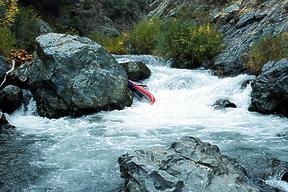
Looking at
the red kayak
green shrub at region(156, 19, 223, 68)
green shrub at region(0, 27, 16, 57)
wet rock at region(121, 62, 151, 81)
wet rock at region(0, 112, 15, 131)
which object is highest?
green shrub at region(156, 19, 223, 68)

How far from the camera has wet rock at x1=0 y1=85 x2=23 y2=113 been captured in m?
10.3

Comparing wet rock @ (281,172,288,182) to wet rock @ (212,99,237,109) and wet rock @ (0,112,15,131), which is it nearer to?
wet rock @ (212,99,237,109)

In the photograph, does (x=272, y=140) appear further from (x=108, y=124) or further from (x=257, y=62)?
(x=257, y=62)

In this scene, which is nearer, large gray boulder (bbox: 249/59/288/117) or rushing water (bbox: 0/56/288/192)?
rushing water (bbox: 0/56/288/192)

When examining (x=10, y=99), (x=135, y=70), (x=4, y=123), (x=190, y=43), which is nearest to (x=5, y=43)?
(x=10, y=99)

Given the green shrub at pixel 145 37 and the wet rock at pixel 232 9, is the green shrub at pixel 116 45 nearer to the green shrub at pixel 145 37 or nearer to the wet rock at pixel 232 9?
the green shrub at pixel 145 37

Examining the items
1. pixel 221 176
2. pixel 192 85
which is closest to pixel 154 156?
pixel 221 176

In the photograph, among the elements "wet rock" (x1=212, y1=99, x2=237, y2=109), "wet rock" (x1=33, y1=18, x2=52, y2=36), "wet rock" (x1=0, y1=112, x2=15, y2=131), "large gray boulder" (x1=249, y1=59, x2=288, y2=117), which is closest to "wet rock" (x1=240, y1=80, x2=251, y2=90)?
"wet rock" (x1=212, y1=99, x2=237, y2=109)

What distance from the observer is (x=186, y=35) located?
1470 centimetres

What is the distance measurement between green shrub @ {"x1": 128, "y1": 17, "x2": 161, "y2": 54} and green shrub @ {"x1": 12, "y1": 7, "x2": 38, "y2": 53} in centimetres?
409

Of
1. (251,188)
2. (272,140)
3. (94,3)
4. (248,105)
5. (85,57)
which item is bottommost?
(251,188)

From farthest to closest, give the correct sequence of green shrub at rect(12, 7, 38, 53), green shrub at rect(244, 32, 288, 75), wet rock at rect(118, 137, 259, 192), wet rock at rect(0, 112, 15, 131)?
green shrub at rect(12, 7, 38, 53)
green shrub at rect(244, 32, 288, 75)
wet rock at rect(0, 112, 15, 131)
wet rock at rect(118, 137, 259, 192)

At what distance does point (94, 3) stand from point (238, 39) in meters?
15.8

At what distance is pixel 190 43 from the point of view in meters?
14.3
